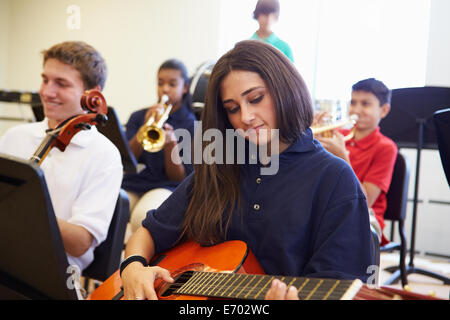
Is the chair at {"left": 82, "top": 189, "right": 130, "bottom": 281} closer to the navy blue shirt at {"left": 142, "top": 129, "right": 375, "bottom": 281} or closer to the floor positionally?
the navy blue shirt at {"left": 142, "top": 129, "right": 375, "bottom": 281}

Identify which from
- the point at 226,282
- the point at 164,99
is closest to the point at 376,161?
the point at 164,99

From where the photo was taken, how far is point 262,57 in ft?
3.89

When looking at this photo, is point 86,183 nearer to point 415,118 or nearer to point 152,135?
A: point 152,135

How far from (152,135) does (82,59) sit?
105 centimetres

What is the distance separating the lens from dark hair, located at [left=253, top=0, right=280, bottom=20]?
2217 mm

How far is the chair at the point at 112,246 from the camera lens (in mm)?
1572

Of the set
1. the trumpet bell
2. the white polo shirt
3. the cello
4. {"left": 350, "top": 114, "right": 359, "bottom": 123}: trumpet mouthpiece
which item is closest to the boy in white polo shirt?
the white polo shirt

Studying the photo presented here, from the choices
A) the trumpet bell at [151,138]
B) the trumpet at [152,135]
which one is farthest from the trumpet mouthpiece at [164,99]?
the trumpet bell at [151,138]

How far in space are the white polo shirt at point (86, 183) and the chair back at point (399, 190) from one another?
1640 millimetres

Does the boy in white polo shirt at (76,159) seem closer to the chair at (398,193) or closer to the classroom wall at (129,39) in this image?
the chair at (398,193)

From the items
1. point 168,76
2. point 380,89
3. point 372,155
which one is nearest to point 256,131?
point 372,155

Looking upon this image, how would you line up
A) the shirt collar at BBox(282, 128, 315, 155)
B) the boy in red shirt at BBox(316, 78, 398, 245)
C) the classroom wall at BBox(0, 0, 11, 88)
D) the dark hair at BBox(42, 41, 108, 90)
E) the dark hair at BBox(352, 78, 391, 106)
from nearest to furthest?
the shirt collar at BBox(282, 128, 315, 155)
the dark hair at BBox(42, 41, 108, 90)
the boy in red shirt at BBox(316, 78, 398, 245)
the dark hair at BBox(352, 78, 391, 106)
the classroom wall at BBox(0, 0, 11, 88)

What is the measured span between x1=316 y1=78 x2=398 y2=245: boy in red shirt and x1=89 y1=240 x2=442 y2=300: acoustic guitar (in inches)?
55.5

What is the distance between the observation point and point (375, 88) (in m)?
2.72
